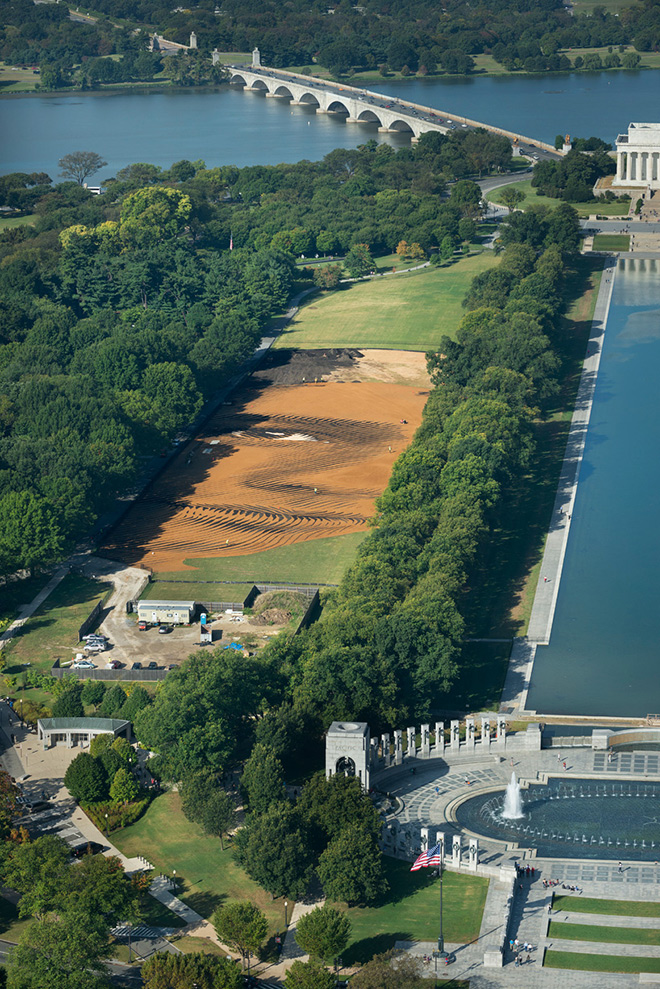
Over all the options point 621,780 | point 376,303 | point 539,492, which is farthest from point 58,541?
point 376,303

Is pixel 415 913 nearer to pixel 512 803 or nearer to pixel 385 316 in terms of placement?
pixel 512 803

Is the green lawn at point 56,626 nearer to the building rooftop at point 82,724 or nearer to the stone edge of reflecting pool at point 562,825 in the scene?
the building rooftop at point 82,724

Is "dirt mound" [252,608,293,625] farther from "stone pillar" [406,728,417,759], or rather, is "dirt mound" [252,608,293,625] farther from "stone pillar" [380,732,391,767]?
"stone pillar" [380,732,391,767]

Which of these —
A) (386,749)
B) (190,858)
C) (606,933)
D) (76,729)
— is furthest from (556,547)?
(606,933)

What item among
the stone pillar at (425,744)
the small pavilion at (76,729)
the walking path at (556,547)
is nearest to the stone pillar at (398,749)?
the stone pillar at (425,744)

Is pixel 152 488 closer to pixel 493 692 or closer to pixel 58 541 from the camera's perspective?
pixel 58 541

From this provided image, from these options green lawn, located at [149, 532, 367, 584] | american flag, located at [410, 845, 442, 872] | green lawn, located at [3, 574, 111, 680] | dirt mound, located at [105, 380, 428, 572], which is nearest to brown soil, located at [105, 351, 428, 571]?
dirt mound, located at [105, 380, 428, 572]
